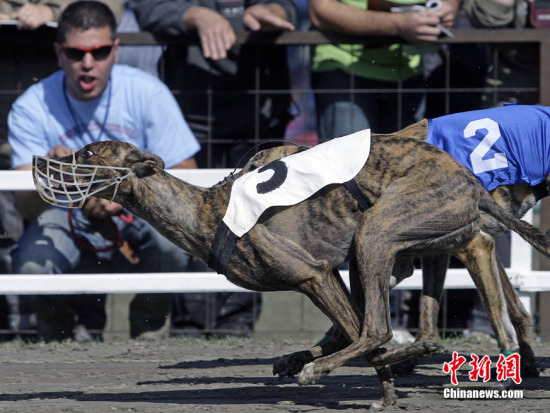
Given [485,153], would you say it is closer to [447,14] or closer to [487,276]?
[487,276]

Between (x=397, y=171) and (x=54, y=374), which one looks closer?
(x=397, y=171)

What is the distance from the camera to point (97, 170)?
5285 millimetres

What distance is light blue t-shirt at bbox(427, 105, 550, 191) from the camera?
561cm

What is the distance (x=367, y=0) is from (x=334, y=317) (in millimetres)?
3066

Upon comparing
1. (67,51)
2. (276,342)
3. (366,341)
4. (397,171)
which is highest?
(67,51)

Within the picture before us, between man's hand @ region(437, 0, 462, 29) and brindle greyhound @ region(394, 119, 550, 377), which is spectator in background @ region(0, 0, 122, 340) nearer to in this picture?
man's hand @ region(437, 0, 462, 29)

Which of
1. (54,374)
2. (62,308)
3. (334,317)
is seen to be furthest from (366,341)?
(62,308)

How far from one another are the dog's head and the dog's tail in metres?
1.67

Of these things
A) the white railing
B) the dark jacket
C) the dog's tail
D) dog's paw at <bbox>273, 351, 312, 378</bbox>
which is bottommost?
dog's paw at <bbox>273, 351, 312, 378</bbox>

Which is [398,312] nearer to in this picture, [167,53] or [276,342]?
[276,342]

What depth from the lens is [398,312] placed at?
24.9ft

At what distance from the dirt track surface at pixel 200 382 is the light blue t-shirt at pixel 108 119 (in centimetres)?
139

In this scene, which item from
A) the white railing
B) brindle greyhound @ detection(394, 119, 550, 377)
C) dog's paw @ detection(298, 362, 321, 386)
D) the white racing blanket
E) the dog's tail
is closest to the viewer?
dog's paw @ detection(298, 362, 321, 386)

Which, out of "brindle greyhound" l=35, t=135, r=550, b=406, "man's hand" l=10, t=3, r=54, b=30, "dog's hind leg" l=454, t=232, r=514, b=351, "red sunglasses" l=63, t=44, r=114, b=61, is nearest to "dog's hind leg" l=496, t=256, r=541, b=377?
"dog's hind leg" l=454, t=232, r=514, b=351
